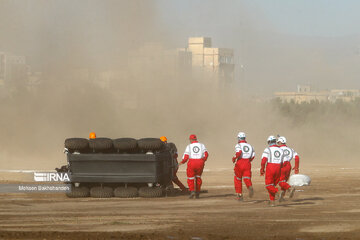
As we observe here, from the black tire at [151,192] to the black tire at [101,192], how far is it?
3.01ft

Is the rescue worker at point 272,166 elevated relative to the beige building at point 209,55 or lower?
lower

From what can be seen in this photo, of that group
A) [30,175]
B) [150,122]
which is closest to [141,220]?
[30,175]

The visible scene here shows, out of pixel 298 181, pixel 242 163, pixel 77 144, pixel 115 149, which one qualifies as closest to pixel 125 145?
pixel 115 149

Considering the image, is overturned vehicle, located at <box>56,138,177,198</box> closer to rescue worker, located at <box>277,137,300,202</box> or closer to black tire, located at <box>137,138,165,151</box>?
black tire, located at <box>137,138,165,151</box>

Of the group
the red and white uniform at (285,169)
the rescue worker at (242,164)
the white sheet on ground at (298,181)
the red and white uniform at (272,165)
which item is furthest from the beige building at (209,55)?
the red and white uniform at (272,165)

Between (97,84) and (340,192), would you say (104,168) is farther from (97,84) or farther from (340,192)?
(97,84)

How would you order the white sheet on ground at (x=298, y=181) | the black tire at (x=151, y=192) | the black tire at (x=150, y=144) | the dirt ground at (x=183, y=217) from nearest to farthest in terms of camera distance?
1. the dirt ground at (x=183, y=217)
2. the black tire at (x=150, y=144)
3. the black tire at (x=151, y=192)
4. the white sheet on ground at (x=298, y=181)

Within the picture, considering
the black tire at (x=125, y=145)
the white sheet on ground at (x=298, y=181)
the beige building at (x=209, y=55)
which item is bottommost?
the white sheet on ground at (x=298, y=181)

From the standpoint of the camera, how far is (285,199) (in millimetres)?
24156

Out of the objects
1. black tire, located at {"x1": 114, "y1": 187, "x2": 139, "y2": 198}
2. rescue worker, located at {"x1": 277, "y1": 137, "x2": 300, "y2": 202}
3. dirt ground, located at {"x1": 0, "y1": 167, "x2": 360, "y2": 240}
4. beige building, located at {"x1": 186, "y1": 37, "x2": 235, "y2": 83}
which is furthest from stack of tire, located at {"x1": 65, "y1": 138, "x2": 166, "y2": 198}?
beige building, located at {"x1": 186, "y1": 37, "x2": 235, "y2": 83}

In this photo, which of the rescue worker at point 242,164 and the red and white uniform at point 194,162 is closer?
the rescue worker at point 242,164

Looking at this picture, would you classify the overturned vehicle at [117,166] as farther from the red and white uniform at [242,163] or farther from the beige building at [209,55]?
the beige building at [209,55]

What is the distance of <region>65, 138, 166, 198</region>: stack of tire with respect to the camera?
2386 cm

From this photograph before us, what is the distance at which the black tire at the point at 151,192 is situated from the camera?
24.0 metres
